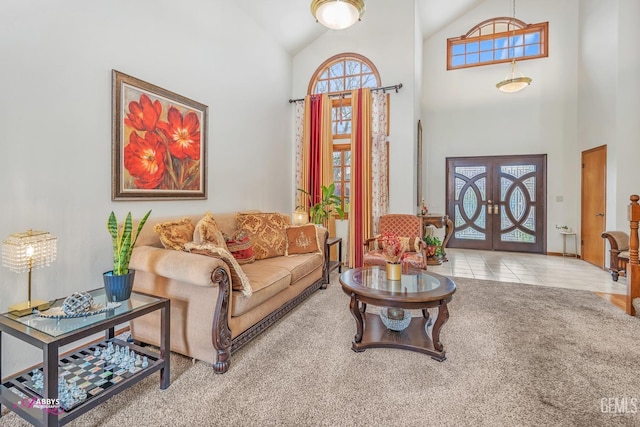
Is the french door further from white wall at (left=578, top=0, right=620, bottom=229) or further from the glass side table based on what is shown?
the glass side table

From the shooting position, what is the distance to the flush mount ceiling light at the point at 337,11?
282 centimetres

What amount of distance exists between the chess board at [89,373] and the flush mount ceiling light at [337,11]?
3125mm

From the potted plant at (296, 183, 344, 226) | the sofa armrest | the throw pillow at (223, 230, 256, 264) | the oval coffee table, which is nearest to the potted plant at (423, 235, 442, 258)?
the potted plant at (296, 183, 344, 226)

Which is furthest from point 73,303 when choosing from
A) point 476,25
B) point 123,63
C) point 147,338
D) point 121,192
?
point 476,25

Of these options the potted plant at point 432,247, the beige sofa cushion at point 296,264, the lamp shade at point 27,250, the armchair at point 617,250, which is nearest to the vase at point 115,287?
the lamp shade at point 27,250

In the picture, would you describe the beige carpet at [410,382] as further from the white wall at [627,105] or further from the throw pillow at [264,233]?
the white wall at [627,105]

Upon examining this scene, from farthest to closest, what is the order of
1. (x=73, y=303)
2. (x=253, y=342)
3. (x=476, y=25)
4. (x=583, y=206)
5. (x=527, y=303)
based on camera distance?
(x=476, y=25) < (x=583, y=206) < (x=527, y=303) < (x=253, y=342) < (x=73, y=303)

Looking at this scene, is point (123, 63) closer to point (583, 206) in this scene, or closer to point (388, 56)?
point (388, 56)

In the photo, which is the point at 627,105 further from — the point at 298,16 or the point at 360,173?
the point at 298,16

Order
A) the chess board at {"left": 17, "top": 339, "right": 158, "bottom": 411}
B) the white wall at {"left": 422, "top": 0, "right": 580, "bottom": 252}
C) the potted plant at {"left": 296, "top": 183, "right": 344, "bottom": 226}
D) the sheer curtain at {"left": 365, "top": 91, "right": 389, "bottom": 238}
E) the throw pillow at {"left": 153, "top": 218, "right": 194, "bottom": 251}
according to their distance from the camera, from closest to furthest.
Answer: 1. the chess board at {"left": 17, "top": 339, "right": 158, "bottom": 411}
2. the throw pillow at {"left": 153, "top": 218, "right": 194, "bottom": 251}
3. the potted plant at {"left": 296, "top": 183, "right": 344, "bottom": 226}
4. the sheer curtain at {"left": 365, "top": 91, "right": 389, "bottom": 238}
5. the white wall at {"left": 422, "top": 0, "right": 580, "bottom": 252}

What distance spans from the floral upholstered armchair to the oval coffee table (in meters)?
1.11

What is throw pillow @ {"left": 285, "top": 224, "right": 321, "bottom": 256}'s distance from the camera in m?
3.70

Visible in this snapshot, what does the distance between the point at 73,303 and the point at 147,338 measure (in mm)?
839

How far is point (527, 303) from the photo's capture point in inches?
138
